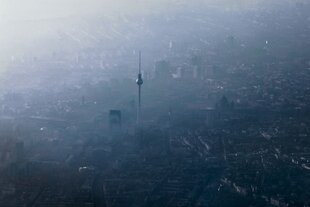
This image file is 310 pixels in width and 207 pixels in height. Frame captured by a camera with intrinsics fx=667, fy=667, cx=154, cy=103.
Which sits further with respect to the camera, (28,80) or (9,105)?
(28,80)

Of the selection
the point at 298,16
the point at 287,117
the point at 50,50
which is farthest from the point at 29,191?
the point at 298,16

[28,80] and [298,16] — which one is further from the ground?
[298,16]

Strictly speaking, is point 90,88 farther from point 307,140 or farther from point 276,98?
point 307,140

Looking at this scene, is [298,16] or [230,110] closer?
Answer: [230,110]

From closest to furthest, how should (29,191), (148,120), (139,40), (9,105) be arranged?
(29,191) → (148,120) → (9,105) → (139,40)

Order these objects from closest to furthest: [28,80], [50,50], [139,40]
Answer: [28,80], [50,50], [139,40]

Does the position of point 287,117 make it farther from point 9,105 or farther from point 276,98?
point 9,105

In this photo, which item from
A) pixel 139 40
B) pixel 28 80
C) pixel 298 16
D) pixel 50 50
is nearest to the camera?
pixel 28 80

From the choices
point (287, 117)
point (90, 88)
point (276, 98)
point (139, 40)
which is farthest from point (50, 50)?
point (287, 117)

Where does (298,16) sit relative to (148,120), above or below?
above
